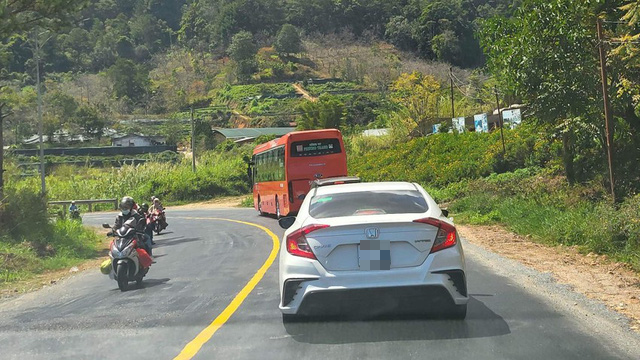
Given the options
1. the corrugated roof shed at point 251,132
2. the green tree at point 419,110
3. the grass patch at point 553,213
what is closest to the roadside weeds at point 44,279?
the grass patch at point 553,213

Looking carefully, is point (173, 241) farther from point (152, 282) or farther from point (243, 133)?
point (243, 133)

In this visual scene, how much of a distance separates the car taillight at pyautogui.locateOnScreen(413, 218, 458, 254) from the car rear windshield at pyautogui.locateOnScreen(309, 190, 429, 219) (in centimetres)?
37

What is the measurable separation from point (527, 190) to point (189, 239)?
1098cm

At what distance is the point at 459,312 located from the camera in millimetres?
7387

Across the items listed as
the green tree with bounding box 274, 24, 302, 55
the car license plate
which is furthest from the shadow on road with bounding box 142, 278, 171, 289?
the green tree with bounding box 274, 24, 302, 55

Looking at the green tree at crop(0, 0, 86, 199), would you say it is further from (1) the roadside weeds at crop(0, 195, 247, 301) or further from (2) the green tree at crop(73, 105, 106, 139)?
(2) the green tree at crop(73, 105, 106, 139)

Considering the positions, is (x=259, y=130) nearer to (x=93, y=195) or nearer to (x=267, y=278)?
(x=93, y=195)

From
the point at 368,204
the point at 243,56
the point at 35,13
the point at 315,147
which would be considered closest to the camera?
the point at 368,204

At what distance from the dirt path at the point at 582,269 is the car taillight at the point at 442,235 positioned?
2173 millimetres


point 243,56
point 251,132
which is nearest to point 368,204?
point 251,132

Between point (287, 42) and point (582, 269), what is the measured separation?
126 metres

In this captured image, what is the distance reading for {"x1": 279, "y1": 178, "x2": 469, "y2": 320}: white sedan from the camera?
268 inches

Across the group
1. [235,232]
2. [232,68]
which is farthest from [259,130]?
[235,232]

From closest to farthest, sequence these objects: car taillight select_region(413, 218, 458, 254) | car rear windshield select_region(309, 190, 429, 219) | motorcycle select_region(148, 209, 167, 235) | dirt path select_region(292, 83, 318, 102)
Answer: car taillight select_region(413, 218, 458, 254) < car rear windshield select_region(309, 190, 429, 219) < motorcycle select_region(148, 209, 167, 235) < dirt path select_region(292, 83, 318, 102)
